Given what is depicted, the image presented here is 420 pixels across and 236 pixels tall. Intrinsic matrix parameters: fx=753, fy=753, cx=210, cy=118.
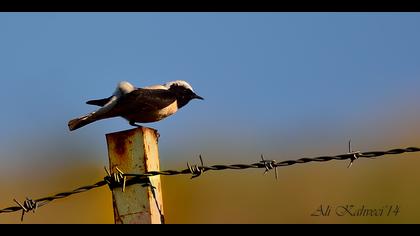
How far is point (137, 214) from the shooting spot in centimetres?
441

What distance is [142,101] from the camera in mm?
8203

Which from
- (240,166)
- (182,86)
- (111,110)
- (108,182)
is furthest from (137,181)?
(182,86)

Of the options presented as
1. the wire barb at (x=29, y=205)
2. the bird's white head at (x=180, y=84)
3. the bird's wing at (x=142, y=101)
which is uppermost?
the bird's white head at (x=180, y=84)

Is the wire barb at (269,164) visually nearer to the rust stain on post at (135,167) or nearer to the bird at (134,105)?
the rust stain on post at (135,167)

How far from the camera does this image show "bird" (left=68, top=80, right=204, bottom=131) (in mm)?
7739

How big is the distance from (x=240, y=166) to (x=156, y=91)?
384cm

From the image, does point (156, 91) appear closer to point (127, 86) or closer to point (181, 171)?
point (127, 86)

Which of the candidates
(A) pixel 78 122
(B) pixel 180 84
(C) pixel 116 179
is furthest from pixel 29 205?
(B) pixel 180 84

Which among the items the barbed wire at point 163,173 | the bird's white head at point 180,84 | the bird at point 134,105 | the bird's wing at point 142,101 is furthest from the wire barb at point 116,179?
the bird's white head at point 180,84

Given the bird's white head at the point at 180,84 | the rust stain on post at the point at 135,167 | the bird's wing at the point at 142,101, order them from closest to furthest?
the rust stain on post at the point at 135,167, the bird's wing at the point at 142,101, the bird's white head at the point at 180,84

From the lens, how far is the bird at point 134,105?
7.74 m

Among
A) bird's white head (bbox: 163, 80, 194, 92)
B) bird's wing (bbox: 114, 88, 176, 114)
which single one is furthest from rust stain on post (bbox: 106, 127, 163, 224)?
bird's white head (bbox: 163, 80, 194, 92)

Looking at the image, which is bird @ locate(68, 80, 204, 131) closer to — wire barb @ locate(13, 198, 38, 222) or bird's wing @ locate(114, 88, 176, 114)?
bird's wing @ locate(114, 88, 176, 114)

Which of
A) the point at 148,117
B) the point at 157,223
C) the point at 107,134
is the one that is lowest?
the point at 157,223
